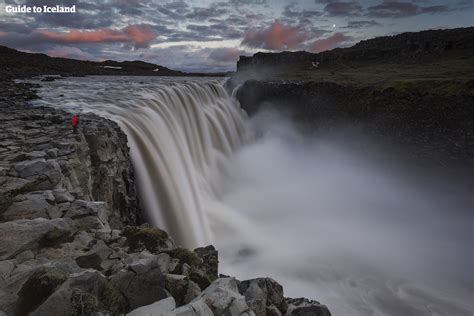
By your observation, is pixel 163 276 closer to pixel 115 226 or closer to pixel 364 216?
pixel 115 226

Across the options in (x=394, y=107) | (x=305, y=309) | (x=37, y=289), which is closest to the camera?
(x=37, y=289)

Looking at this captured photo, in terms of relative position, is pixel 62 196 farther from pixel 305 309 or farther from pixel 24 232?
pixel 305 309

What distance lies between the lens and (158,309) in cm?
591

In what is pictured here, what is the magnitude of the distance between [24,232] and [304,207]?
86.2ft

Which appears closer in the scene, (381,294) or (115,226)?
(115,226)

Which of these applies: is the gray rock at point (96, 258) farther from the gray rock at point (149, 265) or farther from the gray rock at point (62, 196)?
the gray rock at point (62, 196)

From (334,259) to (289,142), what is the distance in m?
27.8

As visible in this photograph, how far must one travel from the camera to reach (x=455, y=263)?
2241 cm

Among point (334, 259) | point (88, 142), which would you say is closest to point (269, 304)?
point (88, 142)

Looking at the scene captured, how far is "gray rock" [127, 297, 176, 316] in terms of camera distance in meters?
5.73

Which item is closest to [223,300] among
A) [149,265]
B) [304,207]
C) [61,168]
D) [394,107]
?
[149,265]

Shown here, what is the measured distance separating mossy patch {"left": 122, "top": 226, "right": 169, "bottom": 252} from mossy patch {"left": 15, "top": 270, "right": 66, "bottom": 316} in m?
2.58

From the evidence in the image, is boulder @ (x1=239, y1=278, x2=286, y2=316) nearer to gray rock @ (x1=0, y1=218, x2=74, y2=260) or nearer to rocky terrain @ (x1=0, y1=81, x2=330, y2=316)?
rocky terrain @ (x1=0, y1=81, x2=330, y2=316)

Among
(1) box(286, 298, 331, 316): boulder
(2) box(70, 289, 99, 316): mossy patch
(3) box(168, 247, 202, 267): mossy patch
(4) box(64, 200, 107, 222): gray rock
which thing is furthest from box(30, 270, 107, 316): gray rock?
(1) box(286, 298, 331, 316): boulder
